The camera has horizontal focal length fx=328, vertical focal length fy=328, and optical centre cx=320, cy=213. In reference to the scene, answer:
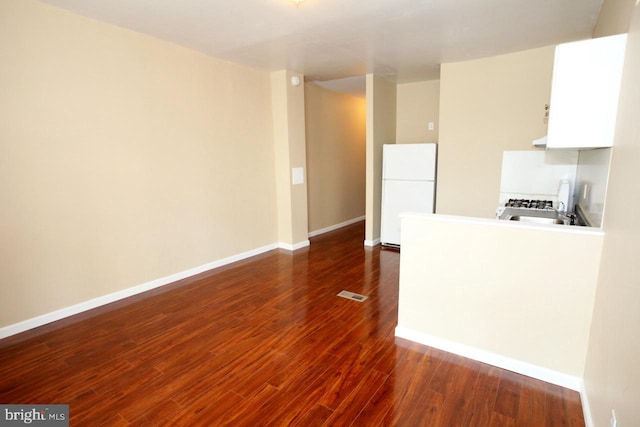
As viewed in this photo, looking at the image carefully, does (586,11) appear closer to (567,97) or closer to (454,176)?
(567,97)

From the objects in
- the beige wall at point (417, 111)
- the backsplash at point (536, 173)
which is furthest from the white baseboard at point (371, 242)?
the backsplash at point (536, 173)

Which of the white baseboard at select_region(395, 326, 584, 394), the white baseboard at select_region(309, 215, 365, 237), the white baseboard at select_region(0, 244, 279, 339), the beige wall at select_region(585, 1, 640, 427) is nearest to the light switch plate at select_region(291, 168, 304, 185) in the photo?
the white baseboard at select_region(309, 215, 365, 237)

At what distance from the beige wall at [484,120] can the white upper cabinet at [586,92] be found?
2110 mm

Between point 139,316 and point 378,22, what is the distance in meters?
3.42

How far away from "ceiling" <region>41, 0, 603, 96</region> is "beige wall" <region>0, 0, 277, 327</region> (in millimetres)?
295

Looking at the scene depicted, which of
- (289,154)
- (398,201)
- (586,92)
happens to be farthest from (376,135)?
(586,92)

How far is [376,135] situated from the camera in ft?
16.4

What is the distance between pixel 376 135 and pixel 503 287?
332 cm

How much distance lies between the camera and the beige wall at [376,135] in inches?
192

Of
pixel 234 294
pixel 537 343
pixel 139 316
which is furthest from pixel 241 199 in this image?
pixel 537 343

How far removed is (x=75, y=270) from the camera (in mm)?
2973

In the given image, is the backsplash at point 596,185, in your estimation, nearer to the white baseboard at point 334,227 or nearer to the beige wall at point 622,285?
the beige wall at point 622,285

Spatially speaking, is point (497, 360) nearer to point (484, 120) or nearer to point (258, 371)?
point (258, 371)

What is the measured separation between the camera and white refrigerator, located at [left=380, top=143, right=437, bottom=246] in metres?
4.66
